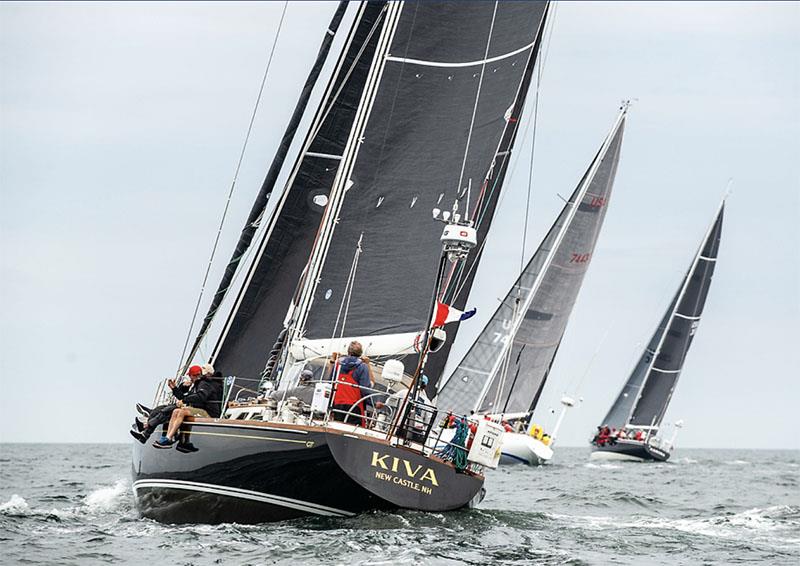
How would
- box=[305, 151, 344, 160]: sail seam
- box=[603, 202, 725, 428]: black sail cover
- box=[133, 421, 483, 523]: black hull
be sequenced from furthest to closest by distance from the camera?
box=[603, 202, 725, 428]: black sail cover → box=[305, 151, 344, 160]: sail seam → box=[133, 421, 483, 523]: black hull

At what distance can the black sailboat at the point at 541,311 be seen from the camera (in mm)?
40656

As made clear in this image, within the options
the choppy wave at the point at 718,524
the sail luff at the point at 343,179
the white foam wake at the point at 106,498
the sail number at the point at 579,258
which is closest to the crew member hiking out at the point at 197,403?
the sail luff at the point at 343,179

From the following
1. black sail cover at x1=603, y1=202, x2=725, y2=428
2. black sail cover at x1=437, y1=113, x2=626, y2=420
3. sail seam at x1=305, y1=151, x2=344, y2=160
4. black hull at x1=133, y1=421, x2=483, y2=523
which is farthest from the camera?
black sail cover at x1=603, y1=202, x2=725, y2=428

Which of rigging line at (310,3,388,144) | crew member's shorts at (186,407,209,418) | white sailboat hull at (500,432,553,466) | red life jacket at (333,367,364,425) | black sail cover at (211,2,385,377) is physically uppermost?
rigging line at (310,3,388,144)

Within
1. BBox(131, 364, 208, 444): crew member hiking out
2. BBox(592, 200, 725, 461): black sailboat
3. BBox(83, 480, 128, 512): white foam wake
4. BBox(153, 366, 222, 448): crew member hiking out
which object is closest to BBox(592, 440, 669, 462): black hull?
BBox(592, 200, 725, 461): black sailboat

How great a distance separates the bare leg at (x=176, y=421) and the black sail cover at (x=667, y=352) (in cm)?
4540

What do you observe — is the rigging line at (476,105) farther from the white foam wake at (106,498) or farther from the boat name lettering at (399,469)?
the white foam wake at (106,498)

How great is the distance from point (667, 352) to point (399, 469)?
49140 millimetres

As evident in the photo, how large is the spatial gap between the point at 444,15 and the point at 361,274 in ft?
14.4

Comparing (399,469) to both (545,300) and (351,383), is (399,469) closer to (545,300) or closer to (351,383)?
(351,383)

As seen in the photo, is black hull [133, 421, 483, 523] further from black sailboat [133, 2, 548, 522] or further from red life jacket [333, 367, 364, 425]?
red life jacket [333, 367, 364, 425]

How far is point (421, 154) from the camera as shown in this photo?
18.9 m

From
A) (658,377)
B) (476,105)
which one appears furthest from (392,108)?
(658,377)

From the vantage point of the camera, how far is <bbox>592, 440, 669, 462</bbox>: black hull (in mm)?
→ 57625
